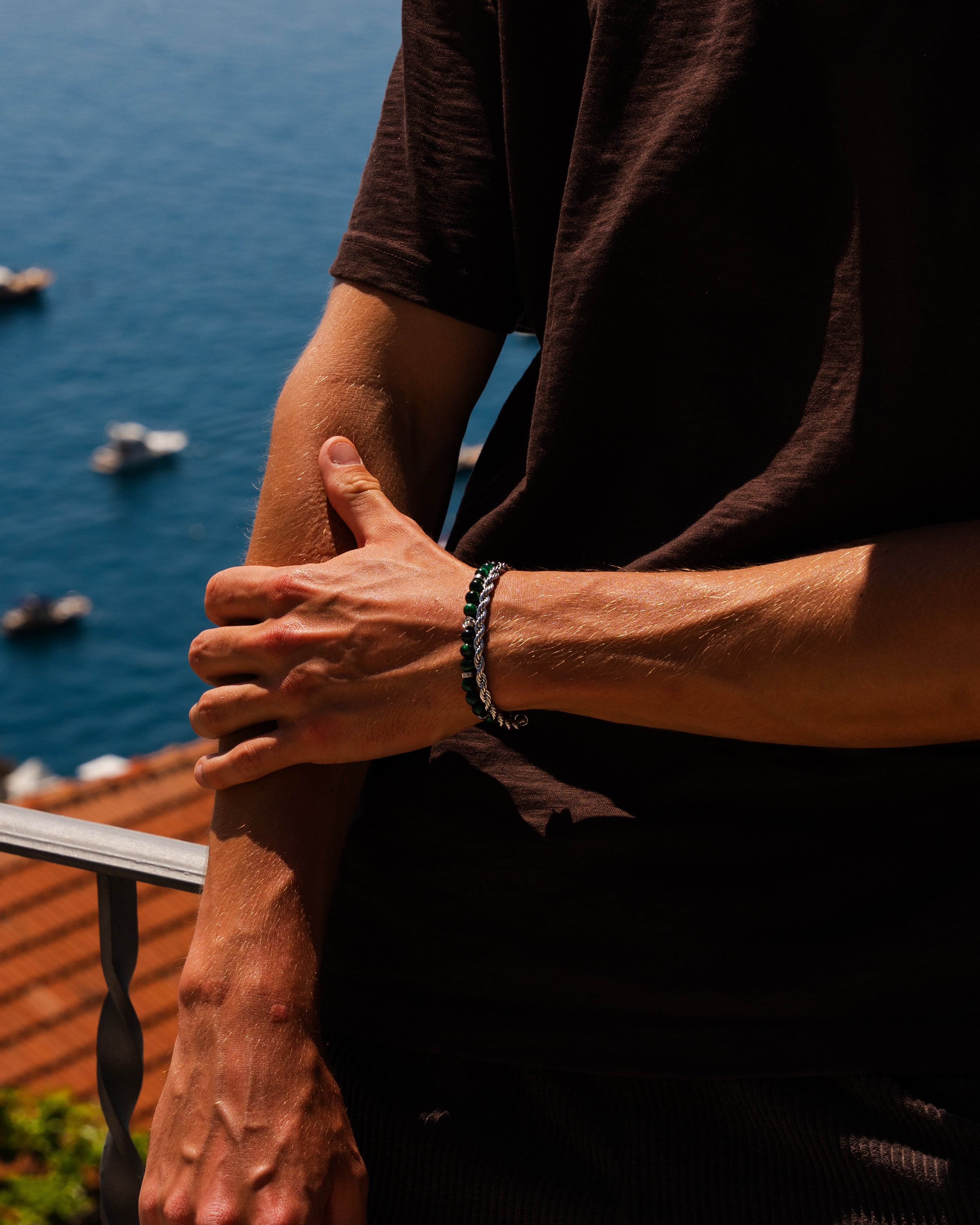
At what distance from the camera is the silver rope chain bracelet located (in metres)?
0.95

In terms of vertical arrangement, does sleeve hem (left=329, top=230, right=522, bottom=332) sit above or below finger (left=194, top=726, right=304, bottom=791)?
above

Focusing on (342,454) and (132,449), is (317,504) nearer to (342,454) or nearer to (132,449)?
(342,454)

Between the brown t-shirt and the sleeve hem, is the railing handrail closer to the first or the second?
the brown t-shirt

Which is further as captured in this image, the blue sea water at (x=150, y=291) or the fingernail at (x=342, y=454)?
the blue sea water at (x=150, y=291)

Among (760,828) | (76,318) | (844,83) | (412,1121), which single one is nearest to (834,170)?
(844,83)

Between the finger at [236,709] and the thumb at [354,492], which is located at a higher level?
the thumb at [354,492]

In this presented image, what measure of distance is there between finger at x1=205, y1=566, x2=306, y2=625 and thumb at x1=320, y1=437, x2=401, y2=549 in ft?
0.25

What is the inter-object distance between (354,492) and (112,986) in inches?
29.6

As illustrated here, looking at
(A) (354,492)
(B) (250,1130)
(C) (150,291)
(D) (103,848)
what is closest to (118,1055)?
(D) (103,848)

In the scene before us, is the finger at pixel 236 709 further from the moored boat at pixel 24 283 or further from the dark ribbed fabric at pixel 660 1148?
the moored boat at pixel 24 283

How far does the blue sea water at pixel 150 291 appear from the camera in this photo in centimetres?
3619

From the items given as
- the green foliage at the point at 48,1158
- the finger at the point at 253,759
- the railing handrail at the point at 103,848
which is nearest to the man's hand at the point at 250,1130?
the finger at the point at 253,759

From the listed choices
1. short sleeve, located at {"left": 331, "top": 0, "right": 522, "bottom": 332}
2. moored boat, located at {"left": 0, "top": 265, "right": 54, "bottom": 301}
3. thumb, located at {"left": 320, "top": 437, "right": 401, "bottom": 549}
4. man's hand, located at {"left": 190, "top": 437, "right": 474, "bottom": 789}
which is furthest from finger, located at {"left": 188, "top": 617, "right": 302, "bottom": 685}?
moored boat, located at {"left": 0, "top": 265, "right": 54, "bottom": 301}

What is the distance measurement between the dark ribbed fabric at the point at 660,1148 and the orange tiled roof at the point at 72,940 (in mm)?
8465
